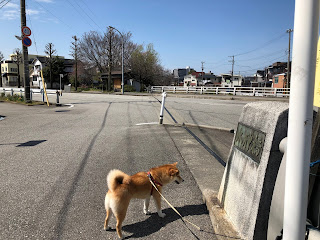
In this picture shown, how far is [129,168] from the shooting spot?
4391 millimetres

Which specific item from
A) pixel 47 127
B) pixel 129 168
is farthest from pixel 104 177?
pixel 47 127

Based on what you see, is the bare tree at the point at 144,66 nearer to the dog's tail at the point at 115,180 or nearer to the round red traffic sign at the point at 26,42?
the round red traffic sign at the point at 26,42

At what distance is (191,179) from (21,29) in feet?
45.8

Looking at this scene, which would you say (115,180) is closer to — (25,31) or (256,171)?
(256,171)

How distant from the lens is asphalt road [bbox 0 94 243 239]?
2.62 metres

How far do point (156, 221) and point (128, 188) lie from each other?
0.61 meters

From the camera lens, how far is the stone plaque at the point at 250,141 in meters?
2.10

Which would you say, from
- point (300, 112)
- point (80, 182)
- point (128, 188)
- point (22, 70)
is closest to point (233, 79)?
point (22, 70)

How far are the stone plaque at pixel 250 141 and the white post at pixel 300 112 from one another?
771 mm

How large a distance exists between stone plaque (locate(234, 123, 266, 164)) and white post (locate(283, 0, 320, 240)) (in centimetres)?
77

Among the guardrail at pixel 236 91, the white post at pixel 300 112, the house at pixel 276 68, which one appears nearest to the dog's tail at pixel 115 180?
the white post at pixel 300 112

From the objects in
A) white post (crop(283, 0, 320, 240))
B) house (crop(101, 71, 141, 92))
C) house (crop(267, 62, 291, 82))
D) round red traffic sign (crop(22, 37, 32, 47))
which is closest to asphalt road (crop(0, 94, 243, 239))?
white post (crop(283, 0, 320, 240))

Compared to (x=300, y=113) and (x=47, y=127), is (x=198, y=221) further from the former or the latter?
(x=47, y=127)

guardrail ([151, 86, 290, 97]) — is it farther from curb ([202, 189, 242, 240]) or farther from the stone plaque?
the stone plaque
